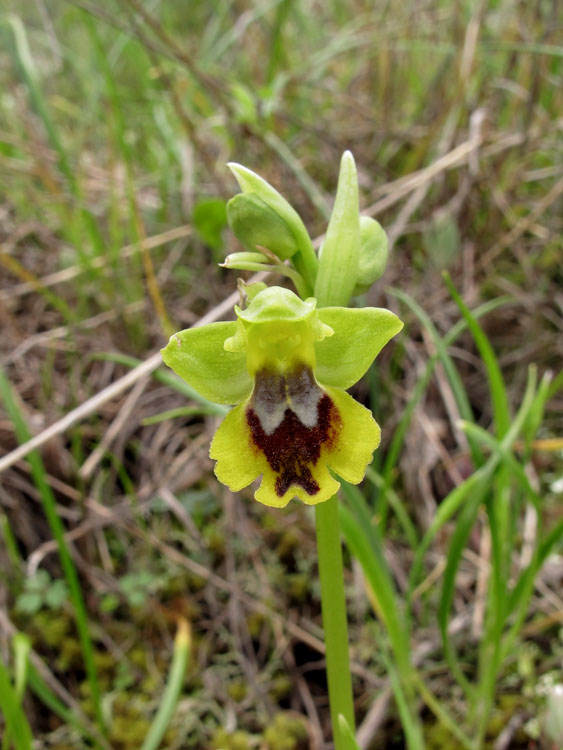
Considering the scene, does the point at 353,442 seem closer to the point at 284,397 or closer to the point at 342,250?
the point at 284,397

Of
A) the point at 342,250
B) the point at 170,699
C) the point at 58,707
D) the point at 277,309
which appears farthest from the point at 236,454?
the point at 58,707

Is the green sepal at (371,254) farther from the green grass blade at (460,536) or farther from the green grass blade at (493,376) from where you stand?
the green grass blade at (460,536)

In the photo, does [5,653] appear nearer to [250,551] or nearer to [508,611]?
[250,551]

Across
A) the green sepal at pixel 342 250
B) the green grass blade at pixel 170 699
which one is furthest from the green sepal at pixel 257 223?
Answer: the green grass blade at pixel 170 699

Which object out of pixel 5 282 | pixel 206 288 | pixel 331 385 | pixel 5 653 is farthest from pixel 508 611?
pixel 5 282

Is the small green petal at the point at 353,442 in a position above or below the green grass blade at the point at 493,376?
above

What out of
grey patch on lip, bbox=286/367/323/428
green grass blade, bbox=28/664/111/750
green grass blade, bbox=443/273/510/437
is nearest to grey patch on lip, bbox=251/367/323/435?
grey patch on lip, bbox=286/367/323/428
